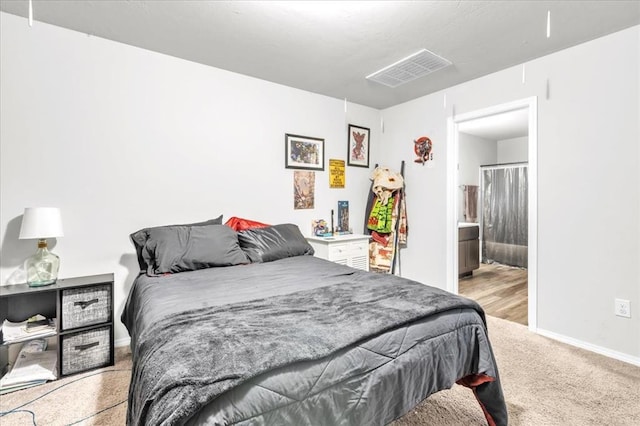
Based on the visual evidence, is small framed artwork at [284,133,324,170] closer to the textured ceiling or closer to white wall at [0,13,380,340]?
white wall at [0,13,380,340]

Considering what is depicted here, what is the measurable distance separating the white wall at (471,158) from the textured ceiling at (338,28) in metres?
2.82

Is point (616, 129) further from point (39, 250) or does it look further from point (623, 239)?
point (39, 250)

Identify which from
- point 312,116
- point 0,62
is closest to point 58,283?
point 0,62

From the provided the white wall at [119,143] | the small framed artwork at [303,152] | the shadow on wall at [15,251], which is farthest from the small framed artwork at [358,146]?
the shadow on wall at [15,251]

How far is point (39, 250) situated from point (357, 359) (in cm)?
234

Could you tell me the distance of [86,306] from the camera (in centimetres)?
219

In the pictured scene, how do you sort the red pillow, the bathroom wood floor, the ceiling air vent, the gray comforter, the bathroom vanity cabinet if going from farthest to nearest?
the bathroom vanity cabinet, the bathroom wood floor, the red pillow, the ceiling air vent, the gray comforter

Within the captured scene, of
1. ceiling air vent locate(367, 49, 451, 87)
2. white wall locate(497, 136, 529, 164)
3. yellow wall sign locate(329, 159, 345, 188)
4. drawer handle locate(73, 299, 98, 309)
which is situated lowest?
drawer handle locate(73, 299, 98, 309)

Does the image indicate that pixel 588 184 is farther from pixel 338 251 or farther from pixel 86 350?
pixel 86 350

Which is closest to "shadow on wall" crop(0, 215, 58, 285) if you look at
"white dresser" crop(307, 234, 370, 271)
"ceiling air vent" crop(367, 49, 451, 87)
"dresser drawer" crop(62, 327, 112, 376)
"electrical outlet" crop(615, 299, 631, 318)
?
"dresser drawer" crop(62, 327, 112, 376)

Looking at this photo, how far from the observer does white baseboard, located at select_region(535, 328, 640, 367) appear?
7.76ft

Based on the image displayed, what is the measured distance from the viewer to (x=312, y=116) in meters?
3.76

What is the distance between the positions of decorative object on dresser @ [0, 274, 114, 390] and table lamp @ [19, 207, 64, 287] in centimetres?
7

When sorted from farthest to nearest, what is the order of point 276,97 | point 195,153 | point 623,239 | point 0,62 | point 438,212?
A: point 438,212
point 276,97
point 195,153
point 623,239
point 0,62
